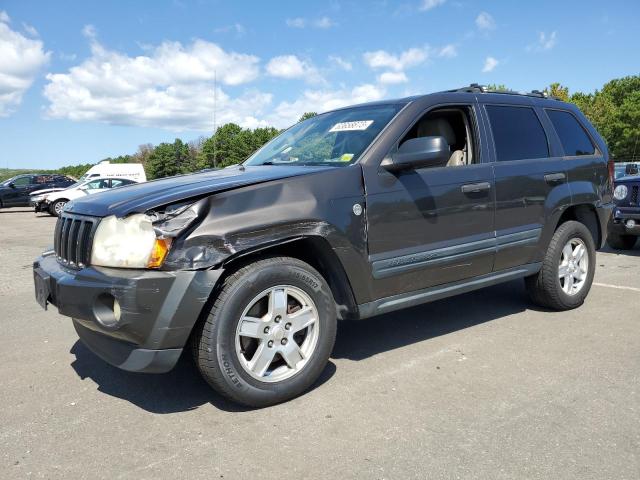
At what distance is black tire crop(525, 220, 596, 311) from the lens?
468cm

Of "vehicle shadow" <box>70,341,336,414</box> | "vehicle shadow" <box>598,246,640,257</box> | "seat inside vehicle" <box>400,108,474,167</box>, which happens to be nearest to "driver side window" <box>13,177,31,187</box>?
"vehicle shadow" <box>70,341,336,414</box>

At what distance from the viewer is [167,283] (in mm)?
2697

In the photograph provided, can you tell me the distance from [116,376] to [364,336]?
6.19 feet

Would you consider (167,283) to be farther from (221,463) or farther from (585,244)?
(585,244)

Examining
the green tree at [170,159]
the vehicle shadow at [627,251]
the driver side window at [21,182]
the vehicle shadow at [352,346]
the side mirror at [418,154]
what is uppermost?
the green tree at [170,159]

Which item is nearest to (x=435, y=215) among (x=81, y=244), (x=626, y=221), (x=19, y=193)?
(x=81, y=244)

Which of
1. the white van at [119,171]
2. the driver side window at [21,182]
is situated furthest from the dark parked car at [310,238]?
the white van at [119,171]

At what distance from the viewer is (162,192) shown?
3.01m

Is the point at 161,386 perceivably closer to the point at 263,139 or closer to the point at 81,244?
the point at 81,244

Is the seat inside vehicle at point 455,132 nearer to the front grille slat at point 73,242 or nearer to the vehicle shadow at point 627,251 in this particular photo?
the front grille slat at point 73,242

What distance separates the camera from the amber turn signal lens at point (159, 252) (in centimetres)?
272

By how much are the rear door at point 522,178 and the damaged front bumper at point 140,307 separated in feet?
8.03

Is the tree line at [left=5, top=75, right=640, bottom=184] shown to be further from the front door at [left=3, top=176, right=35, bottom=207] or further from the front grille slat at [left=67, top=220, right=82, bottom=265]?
the front door at [left=3, top=176, right=35, bottom=207]

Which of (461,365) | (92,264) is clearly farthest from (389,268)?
(92,264)
